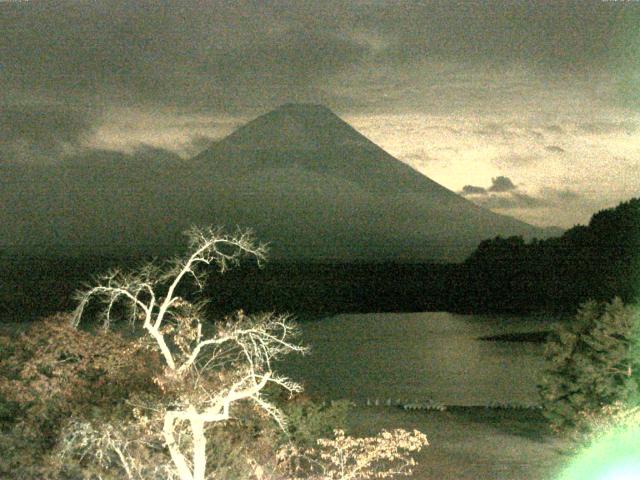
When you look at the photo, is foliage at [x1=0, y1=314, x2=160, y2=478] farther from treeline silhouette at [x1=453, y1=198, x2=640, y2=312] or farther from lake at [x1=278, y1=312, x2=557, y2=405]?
treeline silhouette at [x1=453, y1=198, x2=640, y2=312]

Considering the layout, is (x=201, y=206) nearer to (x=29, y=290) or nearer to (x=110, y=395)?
(x=29, y=290)

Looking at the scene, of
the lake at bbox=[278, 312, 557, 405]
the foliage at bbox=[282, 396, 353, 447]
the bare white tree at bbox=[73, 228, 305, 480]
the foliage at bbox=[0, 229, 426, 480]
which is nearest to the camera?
the bare white tree at bbox=[73, 228, 305, 480]

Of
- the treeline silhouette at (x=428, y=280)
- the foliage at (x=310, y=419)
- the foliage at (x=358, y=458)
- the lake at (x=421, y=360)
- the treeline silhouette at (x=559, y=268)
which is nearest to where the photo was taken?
the foliage at (x=358, y=458)

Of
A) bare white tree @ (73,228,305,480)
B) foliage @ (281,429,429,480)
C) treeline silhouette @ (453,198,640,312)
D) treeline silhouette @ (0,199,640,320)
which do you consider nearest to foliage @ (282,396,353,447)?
foliage @ (281,429,429,480)

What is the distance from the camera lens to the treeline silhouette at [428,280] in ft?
180

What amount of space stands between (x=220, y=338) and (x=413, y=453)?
222 inches

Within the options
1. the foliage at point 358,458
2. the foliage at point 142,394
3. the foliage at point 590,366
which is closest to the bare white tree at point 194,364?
the foliage at point 142,394

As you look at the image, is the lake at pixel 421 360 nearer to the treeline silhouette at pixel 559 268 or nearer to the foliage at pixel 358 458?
the treeline silhouette at pixel 559 268

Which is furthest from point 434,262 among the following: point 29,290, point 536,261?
point 29,290

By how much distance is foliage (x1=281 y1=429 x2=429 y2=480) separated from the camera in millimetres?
10852

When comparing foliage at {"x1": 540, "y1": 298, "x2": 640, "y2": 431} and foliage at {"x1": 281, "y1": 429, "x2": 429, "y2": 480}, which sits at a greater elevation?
foliage at {"x1": 540, "y1": 298, "x2": 640, "y2": 431}

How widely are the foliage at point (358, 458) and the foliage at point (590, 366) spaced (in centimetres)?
332

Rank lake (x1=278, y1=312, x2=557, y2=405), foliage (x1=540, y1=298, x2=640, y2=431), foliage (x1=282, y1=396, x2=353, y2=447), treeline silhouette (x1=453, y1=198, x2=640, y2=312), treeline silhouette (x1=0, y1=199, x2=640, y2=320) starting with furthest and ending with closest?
treeline silhouette (x1=0, y1=199, x2=640, y2=320)
treeline silhouette (x1=453, y1=198, x2=640, y2=312)
lake (x1=278, y1=312, x2=557, y2=405)
foliage (x1=540, y1=298, x2=640, y2=431)
foliage (x1=282, y1=396, x2=353, y2=447)

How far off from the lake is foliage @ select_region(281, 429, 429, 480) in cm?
230
